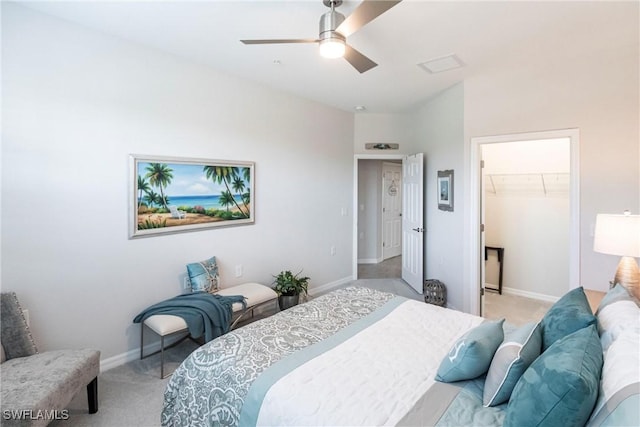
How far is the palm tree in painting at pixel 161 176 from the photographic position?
2.86 m

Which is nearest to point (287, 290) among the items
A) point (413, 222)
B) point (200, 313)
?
point (200, 313)

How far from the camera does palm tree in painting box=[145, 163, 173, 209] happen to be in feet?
9.38

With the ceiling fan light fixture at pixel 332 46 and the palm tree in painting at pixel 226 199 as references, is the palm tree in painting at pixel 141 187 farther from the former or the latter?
the ceiling fan light fixture at pixel 332 46

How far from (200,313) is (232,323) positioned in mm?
414

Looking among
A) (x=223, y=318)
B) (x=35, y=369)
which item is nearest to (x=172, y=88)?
→ (x=223, y=318)

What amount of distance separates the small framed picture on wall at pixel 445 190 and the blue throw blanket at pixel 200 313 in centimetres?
279

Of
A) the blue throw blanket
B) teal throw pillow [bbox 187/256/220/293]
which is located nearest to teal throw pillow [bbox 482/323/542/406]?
the blue throw blanket

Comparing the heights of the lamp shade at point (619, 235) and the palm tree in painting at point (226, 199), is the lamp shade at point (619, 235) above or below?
below

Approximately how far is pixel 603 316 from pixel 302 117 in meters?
3.60

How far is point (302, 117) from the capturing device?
4.29 metres

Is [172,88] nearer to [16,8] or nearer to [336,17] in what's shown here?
[16,8]

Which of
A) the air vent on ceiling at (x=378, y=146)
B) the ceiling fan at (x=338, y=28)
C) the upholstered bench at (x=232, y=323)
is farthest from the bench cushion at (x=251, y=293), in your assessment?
the air vent on ceiling at (x=378, y=146)

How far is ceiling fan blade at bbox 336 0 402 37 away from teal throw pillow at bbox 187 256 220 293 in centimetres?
234

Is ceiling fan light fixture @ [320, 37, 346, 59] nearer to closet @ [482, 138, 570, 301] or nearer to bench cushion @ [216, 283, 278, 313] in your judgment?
bench cushion @ [216, 283, 278, 313]
